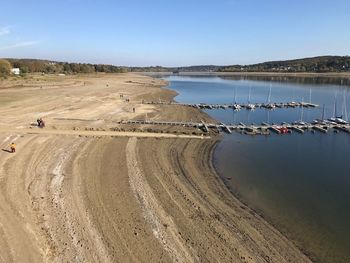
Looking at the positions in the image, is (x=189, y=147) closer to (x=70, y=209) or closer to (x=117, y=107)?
(x=70, y=209)

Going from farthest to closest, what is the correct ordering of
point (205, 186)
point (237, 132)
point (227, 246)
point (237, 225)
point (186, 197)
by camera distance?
point (237, 132) < point (205, 186) < point (186, 197) < point (237, 225) < point (227, 246)

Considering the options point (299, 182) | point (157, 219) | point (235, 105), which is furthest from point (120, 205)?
point (235, 105)

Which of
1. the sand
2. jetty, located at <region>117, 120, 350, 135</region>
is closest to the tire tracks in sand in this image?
the sand

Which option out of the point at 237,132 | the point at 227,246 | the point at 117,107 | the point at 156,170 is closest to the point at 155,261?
the point at 227,246

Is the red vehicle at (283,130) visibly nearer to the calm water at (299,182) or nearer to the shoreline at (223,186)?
the calm water at (299,182)

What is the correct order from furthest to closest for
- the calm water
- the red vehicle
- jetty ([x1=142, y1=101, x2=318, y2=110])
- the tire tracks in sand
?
jetty ([x1=142, y1=101, x2=318, y2=110]) < the red vehicle < the calm water < the tire tracks in sand

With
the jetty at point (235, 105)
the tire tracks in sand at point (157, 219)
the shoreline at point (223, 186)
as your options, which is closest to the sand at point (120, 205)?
the tire tracks in sand at point (157, 219)

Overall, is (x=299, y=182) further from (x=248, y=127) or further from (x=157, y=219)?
(x=248, y=127)

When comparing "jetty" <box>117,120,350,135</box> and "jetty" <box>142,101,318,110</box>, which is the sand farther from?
"jetty" <box>142,101,318,110</box>
